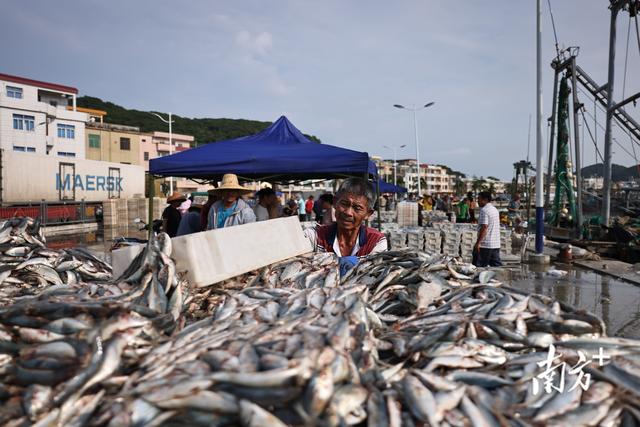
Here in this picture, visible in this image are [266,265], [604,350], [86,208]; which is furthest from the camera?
[86,208]

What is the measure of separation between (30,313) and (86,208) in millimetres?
22347

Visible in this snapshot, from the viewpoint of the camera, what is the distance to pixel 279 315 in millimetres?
1700

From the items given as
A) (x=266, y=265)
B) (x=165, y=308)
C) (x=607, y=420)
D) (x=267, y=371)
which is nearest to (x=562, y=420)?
(x=607, y=420)

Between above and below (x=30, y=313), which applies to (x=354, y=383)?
below

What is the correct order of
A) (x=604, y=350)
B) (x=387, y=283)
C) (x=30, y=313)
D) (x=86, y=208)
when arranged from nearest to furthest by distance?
1. (x=30, y=313)
2. (x=604, y=350)
3. (x=387, y=283)
4. (x=86, y=208)

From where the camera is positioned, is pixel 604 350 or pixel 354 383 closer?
pixel 354 383

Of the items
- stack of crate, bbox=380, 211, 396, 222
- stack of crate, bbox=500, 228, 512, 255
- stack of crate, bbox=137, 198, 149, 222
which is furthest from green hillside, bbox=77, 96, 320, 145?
stack of crate, bbox=500, 228, 512, 255

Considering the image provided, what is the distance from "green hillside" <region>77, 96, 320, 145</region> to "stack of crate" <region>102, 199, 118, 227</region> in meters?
65.2

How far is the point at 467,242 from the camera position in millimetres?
10102

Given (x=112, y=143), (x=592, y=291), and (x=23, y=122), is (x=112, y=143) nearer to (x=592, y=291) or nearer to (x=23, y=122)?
(x=23, y=122)

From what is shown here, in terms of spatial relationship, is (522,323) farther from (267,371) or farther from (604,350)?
(267,371)

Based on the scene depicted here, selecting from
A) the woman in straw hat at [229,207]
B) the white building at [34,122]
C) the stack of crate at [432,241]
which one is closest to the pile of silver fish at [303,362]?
the woman in straw hat at [229,207]

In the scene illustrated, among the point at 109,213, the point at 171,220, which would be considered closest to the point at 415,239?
the point at 171,220

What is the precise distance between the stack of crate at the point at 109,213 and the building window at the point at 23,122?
27852 millimetres
